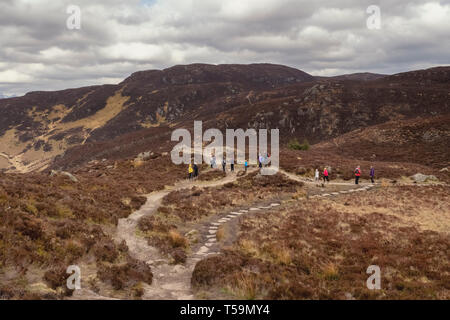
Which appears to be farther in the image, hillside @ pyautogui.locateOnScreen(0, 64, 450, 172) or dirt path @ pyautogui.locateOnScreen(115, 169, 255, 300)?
hillside @ pyautogui.locateOnScreen(0, 64, 450, 172)

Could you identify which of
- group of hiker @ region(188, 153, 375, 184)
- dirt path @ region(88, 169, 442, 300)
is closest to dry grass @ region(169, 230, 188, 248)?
dirt path @ region(88, 169, 442, 300)

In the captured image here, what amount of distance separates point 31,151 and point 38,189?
135 m

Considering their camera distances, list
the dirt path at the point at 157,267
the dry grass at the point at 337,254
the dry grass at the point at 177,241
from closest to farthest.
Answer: the dry grass at the point at 337,254, the dirt path at the point at 157,267, the dry grass at the point at 177,241

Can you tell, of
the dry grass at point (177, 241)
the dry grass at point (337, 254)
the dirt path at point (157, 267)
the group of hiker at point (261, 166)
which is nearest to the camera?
the dry grass at point (337, 254)

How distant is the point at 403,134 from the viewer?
59750 mm

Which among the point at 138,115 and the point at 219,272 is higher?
the point at 138,115

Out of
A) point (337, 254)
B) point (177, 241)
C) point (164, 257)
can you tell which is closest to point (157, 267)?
point (164, 257)

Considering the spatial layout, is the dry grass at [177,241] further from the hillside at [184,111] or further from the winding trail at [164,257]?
the hillside at [184,111]

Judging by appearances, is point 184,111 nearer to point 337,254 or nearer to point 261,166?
point 261,166

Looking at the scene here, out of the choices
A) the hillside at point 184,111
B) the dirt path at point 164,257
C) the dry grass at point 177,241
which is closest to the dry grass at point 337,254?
the dirt path at point 164,257

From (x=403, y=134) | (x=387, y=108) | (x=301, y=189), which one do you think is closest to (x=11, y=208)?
(x=301, y=189)

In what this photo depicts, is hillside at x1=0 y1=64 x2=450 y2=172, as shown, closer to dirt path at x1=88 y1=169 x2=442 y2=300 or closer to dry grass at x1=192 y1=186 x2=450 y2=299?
dirt path at x1=88 y1=169 x2=442 y2=300
